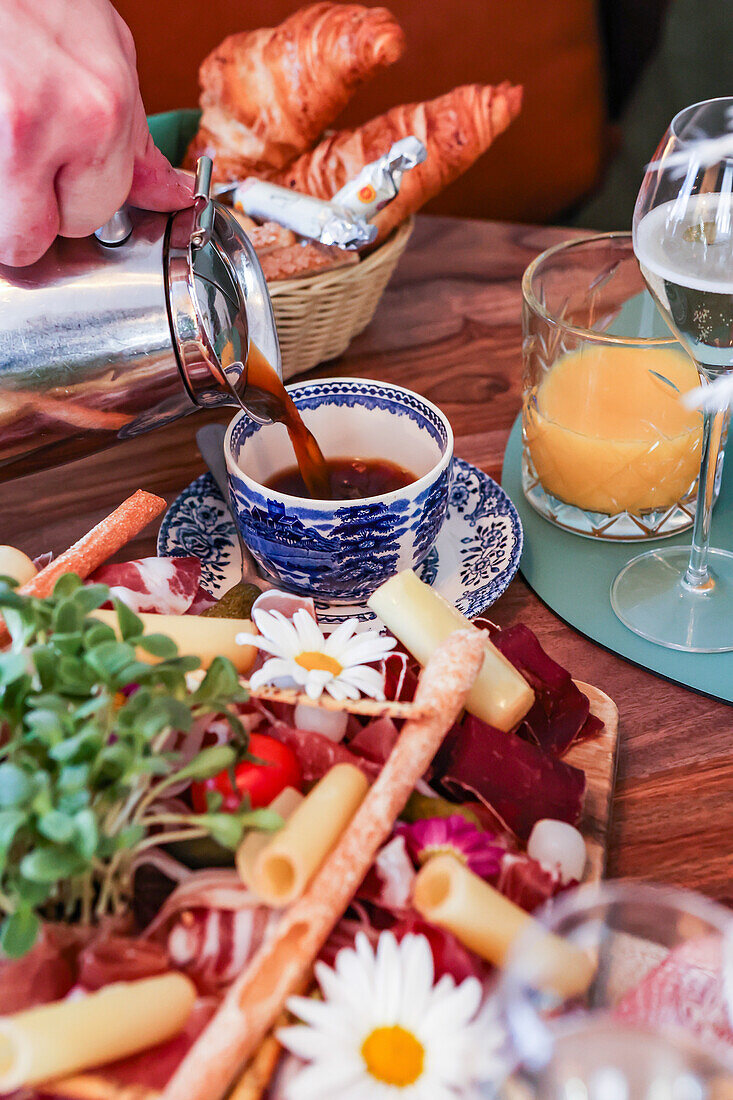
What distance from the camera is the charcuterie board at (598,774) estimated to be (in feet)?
1.57

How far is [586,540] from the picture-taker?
78cm

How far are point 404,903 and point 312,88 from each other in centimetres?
88

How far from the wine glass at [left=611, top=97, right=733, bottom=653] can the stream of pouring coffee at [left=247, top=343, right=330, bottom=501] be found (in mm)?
232

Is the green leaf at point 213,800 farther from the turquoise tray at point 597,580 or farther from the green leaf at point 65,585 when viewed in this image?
the turquoise tray at point 597,580

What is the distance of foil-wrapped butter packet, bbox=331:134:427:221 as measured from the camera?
91cm

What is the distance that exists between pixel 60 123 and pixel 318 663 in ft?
1.20

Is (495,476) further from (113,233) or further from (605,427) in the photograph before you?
(113,233)

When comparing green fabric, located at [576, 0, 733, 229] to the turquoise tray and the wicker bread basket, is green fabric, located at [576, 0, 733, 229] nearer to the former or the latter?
the wicker bread basket

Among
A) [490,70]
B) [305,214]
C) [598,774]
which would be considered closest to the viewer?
[598,774]

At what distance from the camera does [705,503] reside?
2.26 feet

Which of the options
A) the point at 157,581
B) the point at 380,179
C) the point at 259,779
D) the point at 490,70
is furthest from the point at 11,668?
the point at 490,70

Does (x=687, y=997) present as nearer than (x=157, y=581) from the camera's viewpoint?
Yes

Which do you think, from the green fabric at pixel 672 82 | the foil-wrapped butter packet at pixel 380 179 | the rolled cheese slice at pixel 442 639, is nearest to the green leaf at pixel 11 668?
the rolled cheese slice at pixel 442 639

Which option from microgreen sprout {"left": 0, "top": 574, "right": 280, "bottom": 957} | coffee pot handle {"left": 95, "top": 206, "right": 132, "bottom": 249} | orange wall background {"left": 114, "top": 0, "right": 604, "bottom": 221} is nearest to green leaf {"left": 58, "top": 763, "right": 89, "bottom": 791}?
→ microgreen sprout {"left": 0, "top": 574, "right": 280, "bottom": 957}
